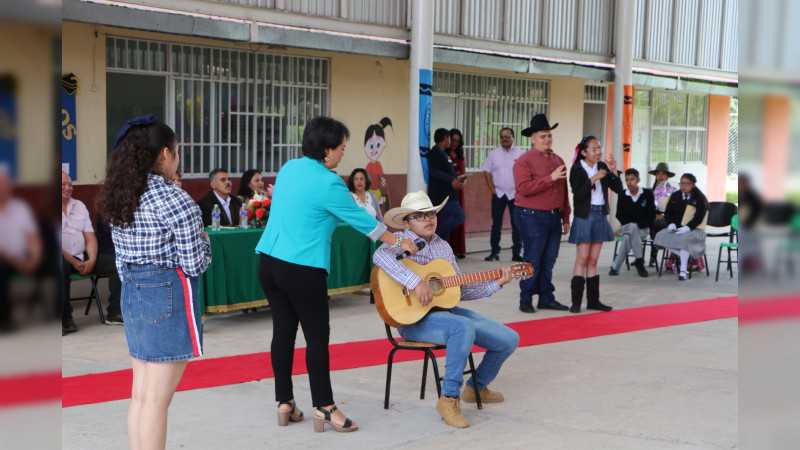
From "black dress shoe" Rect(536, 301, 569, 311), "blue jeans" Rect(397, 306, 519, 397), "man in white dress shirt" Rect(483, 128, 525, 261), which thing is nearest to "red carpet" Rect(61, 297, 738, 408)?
"black dress shoe" Rect(536, 301, 569, 311)

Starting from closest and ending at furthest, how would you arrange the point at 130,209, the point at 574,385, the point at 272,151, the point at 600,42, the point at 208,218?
the point at 130,209 < the point at 574,385 < the point at 208,218 < the point at 272,151 < the point at 600,42

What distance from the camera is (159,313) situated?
3.70m

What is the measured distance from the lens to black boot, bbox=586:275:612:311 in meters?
9.12

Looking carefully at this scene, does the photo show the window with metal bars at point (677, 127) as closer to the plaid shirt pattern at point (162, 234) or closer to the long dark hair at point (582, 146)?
the long dark hair at point (582, 146)

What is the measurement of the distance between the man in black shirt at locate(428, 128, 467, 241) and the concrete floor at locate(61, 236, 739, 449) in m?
3.74

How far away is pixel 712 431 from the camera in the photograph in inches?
199

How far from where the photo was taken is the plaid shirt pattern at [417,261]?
5148 mm

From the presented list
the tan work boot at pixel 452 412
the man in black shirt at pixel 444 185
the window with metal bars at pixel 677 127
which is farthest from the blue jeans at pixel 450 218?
the window with metal bars at pixel 677 127

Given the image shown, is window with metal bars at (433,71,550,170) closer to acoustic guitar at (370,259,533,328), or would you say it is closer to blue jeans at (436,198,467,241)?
blue jeans at (436,198,467,241)

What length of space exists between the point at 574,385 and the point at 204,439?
8.49 ft

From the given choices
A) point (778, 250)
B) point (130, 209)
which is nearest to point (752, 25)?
Result: point (778, 250)

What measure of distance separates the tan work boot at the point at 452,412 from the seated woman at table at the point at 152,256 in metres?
1.81

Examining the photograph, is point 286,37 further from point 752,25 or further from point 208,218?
point 752,25

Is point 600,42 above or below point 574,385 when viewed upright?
above
